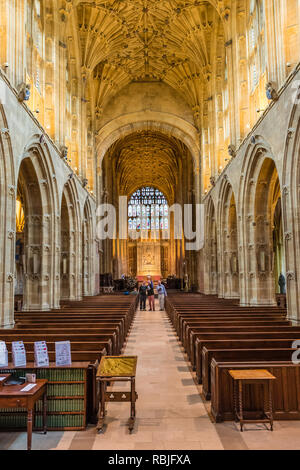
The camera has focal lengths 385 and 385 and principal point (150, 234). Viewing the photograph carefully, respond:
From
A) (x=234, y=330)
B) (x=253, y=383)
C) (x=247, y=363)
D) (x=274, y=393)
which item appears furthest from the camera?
(x=234, y=330)

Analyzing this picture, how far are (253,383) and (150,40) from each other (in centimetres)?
2376

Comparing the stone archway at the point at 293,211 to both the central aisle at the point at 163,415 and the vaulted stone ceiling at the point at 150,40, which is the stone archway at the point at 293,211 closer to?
the central aisle at the point at 163,415

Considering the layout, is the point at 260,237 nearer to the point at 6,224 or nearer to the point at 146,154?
the point at 6,224

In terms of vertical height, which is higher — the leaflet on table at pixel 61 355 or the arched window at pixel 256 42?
the arched window at pixel 256 42

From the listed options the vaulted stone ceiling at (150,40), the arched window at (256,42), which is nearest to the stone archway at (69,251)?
the vaulted stone ceiling at (150,40)

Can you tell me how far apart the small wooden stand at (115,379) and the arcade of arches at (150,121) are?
5575 mm

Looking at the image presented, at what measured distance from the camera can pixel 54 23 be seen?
1628 centimetres

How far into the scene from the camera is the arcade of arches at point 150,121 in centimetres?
1055

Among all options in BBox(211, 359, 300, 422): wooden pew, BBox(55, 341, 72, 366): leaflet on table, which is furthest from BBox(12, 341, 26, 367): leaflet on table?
BBox(211, 359, 300, 422): wooden pew

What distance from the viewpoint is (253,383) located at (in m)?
4.67

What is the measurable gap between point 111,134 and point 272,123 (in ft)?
58.9

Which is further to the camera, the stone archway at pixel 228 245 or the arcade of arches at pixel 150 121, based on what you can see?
the stone archway at pixel 228 245

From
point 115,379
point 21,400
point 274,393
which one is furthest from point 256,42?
point 21,400

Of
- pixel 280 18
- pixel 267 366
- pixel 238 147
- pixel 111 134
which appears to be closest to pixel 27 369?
pixel 267 366
